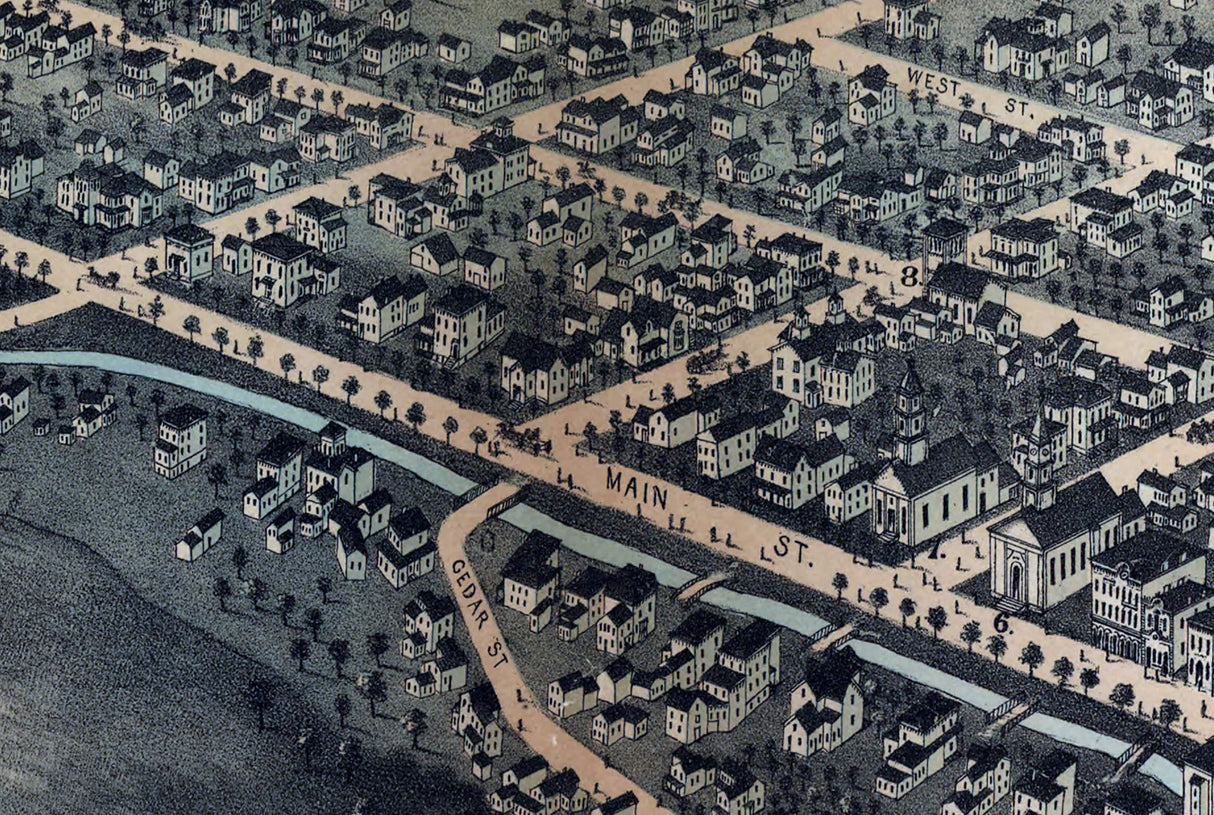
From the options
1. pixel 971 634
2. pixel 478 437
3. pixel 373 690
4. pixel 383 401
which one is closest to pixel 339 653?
pixel 373 690

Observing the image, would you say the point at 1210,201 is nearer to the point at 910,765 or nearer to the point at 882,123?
the point at 882,123

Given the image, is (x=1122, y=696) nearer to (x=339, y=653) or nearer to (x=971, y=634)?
(x=971, y=634)

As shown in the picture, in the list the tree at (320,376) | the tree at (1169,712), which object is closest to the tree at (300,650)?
the tree at (320,376)

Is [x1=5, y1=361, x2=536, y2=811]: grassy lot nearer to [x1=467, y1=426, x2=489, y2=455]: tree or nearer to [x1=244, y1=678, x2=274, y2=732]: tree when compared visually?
[x1=244, y1=678, x2=274, y2=732]: tree

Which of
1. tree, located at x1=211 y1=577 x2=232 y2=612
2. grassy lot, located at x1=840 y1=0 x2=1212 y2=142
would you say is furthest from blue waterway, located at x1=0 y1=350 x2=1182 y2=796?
grassy lot, located at x1=840 y1=0 x2=1212 y2=142

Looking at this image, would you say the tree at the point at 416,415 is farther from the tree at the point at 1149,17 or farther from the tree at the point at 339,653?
the tree at the point at 1149,17
